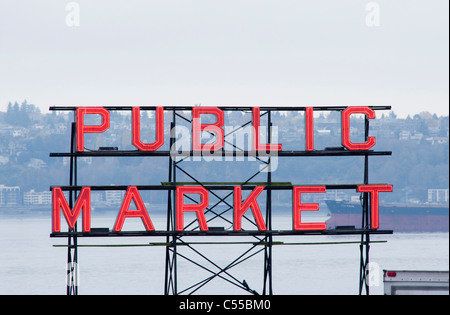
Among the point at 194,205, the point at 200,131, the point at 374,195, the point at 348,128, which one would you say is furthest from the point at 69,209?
the point at 374,195

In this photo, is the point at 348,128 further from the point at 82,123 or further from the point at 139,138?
the point at 82,123

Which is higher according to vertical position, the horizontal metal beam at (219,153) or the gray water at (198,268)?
the horizontal metal beam at (219,153)

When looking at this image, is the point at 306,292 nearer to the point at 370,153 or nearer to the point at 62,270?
the point at 62,270

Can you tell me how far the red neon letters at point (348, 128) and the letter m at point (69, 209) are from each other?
11.9 m

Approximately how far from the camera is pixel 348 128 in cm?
4281

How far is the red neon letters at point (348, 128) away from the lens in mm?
42406

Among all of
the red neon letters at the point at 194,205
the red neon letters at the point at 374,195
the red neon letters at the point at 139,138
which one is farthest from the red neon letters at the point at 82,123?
the red neon letters at the point at 374,195

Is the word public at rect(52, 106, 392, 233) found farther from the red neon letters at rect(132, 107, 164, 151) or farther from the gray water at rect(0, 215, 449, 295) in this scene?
the gray water at rect(0, 215, 449, 295)

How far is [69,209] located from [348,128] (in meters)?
13.2

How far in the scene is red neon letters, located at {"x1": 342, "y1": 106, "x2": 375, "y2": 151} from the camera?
42.4m

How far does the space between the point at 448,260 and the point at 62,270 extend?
238ft

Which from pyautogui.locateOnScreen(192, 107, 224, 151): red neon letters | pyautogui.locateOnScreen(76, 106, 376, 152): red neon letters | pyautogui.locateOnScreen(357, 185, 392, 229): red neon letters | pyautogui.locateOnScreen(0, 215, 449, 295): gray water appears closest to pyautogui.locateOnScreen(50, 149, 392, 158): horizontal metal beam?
pyautogui.locateOnScreen(76, 106, 376, 152): red neon letters

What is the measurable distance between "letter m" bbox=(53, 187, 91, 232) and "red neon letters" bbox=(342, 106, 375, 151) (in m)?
11.9

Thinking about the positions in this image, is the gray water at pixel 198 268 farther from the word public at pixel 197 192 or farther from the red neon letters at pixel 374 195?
the red neon letters at pixel 374 195
